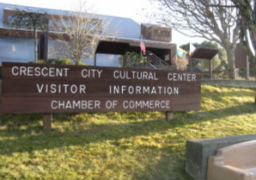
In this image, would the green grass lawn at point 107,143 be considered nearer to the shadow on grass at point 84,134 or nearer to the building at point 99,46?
the shadow on grass at point 84,134

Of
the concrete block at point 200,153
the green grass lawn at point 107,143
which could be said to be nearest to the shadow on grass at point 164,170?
the green grass lawn at point 107,143

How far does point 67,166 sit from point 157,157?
1559 millimetres

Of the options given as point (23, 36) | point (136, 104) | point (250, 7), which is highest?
point (23, 36)

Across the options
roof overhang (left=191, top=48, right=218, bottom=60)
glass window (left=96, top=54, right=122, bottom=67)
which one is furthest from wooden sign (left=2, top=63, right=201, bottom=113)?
glass window (left=96, top=54, right=122, bottom=67)

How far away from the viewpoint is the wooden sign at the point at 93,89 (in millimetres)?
4523

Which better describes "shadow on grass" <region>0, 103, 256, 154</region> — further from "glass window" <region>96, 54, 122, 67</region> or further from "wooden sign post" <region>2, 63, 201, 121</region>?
"glass window" <region>96, 54, 122, 67</region>

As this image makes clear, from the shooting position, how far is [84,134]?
4789mm

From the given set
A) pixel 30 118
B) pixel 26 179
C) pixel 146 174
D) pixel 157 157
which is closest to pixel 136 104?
pixel 157 157

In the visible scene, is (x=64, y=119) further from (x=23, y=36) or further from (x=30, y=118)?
(x=23, y=36)

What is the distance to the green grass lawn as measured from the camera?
370cm

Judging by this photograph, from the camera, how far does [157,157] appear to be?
425 cm

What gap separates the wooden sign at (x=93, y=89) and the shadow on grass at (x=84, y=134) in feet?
1.25

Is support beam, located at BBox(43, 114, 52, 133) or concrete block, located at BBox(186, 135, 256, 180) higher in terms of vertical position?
support beam, located at BBox(43, 114, 52, 133)

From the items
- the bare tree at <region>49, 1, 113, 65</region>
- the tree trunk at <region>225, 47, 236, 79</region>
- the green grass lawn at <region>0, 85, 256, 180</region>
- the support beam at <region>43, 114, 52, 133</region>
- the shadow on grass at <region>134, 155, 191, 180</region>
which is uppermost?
the bare tree at <region>49, 1, 113, 65</region>
